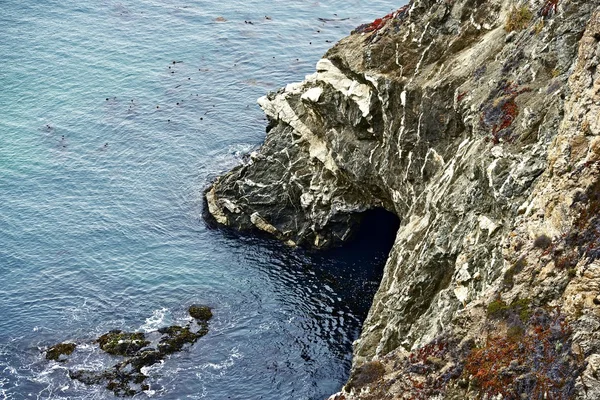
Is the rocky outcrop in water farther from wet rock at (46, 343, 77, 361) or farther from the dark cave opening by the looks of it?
the dark cave opening

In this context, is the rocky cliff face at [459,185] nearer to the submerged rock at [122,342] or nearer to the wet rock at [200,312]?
the wet rock at [200,312]

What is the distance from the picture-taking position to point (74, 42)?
143500mm

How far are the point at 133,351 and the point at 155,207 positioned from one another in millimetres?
27970

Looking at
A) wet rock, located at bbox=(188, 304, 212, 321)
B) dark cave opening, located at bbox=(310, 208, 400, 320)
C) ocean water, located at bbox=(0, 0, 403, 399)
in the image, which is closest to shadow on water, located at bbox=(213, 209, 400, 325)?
dark cave opening, located at bbox=(310, 208, 400, 320)

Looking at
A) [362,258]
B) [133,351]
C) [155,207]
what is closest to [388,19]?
[362,258]

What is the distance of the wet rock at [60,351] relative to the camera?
7681 cm

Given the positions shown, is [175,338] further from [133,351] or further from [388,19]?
[388,19]

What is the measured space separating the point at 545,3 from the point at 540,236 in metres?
24.5

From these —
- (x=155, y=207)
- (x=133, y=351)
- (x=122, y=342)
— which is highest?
(x=155, y=207)

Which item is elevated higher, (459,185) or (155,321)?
(459,185)

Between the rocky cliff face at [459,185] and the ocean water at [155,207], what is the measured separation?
8.56m

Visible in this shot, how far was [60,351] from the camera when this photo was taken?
254ft

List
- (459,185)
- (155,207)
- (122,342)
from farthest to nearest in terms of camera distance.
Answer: (155,207), (122,342), (459,185)

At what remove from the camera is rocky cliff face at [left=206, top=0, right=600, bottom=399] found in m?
37.5
